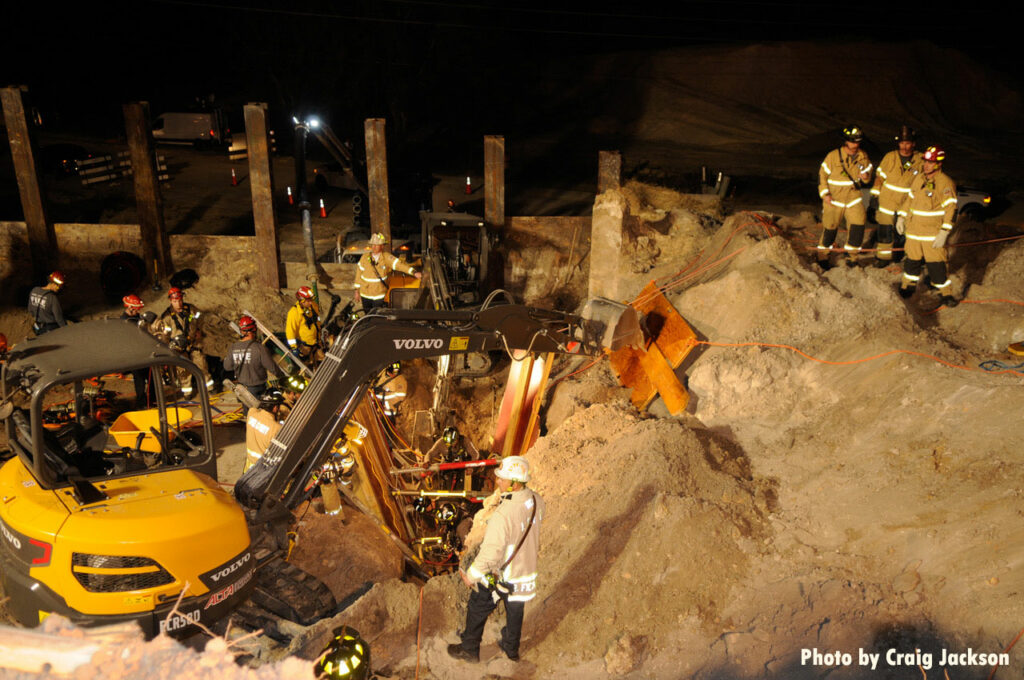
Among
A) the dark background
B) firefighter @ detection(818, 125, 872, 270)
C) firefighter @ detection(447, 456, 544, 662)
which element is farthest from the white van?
firefighter @ detection(447, 456, 544, 662)

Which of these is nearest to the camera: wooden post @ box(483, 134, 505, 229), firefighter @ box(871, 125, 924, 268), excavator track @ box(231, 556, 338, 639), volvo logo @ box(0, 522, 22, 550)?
volvo logo @ box(0, 522, 22, 550)

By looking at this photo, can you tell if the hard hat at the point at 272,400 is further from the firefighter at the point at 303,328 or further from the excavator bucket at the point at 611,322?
the excavator bucket at the point at 611,322

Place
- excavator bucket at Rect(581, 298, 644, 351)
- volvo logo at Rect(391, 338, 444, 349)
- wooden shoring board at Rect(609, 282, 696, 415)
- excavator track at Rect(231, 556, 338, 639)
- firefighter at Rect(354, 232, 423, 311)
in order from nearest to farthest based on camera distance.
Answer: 1. excavator track at Rect(231, 556, 338, 639)
2. volvo logo at Rect(391, 338, 444, 349)
3. excavator bucket at Rect(581, 298, 644, 351)
4. wooden shoring board at Rect(609, 282, 696, 415)
5. firefighter at Rect(354, 232, 423, 311)

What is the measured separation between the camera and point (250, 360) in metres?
9.05

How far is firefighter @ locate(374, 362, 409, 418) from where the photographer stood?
30.4 ft

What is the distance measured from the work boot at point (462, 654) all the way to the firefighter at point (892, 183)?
273 inches

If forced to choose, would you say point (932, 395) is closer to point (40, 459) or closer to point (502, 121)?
point (40, 459)

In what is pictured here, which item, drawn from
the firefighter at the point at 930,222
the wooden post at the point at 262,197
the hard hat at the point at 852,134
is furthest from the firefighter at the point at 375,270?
the firefighter at the point at 930,222

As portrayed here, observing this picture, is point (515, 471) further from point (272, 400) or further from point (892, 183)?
point (892, 183)

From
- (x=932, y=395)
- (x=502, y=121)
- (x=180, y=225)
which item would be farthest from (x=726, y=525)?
(x=502, y=121)

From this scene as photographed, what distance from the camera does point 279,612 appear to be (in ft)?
20.2

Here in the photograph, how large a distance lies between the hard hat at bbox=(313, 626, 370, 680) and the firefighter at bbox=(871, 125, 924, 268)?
769cm

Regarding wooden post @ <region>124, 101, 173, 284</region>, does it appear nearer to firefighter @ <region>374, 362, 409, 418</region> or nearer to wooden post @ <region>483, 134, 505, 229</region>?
wooden post @ <region>483, 134, 505, 229</region>

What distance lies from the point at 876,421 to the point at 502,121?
25444mm
